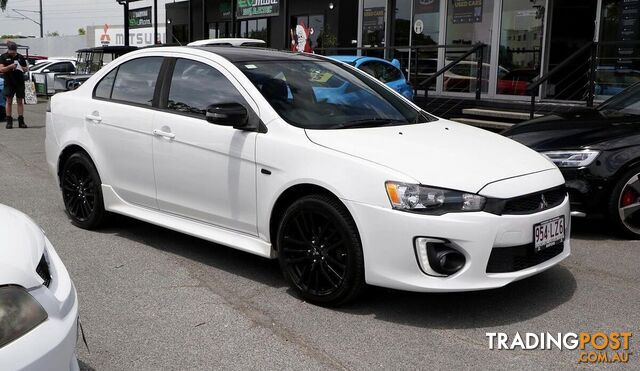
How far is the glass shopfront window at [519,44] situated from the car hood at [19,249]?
38.9 feet

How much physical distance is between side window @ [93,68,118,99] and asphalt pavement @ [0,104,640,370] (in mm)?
1260

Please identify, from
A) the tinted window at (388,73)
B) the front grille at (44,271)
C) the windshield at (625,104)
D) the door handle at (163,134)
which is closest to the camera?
the front grille at (44,271)

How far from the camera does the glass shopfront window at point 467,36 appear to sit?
13.7m

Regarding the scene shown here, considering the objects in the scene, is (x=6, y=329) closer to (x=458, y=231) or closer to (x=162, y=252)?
(x=458, y=231)

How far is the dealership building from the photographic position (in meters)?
11.9

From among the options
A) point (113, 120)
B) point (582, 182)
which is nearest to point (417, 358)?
point (582, 182)

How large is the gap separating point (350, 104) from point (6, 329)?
3.00 meters

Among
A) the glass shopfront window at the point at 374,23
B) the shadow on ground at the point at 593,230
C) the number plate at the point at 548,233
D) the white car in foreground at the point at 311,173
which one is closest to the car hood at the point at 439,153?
the white car in foreground at the point at 311,173

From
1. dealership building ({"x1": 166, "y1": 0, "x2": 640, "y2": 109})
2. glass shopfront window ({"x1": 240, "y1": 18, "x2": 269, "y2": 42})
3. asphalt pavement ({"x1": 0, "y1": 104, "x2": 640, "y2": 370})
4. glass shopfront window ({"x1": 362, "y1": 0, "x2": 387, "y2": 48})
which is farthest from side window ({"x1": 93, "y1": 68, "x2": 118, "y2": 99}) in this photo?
glass shopfront window ({"x1": 240, "y1": 18, "x2": 269, "y2": 42})

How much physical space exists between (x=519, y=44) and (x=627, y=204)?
850cm

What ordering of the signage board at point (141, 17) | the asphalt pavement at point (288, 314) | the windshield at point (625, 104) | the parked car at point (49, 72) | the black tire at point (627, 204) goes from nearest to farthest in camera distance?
the asphalt pavement at point (288, 314)
the black tire at point (627, 204)
the windshield at point (625, 104)
the parked car at point (49, 72)
the signage board at point (141, 17)

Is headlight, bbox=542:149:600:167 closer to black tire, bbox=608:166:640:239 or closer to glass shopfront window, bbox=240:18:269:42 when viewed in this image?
black tire, bbox=608:166:640:239

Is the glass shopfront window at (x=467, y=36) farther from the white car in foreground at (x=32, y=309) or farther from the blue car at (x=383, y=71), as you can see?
the white car in foreground at (x=32, y=309)

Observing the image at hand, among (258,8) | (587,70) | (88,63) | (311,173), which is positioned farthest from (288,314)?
(88,63)
